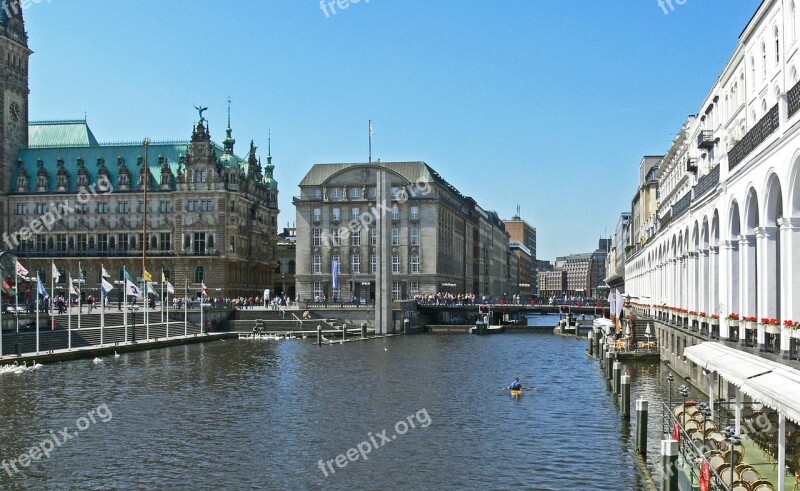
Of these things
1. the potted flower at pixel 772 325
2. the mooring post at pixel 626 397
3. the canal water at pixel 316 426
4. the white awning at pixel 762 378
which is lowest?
the canal water at pixel 316 426

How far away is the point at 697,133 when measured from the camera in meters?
83.1

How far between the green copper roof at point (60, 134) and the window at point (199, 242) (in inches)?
1219

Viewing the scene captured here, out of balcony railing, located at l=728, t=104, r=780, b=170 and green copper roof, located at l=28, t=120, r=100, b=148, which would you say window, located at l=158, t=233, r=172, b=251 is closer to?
green copper roof, located at l=28, t=120, r=100, b=148

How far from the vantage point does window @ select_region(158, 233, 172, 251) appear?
519 ft

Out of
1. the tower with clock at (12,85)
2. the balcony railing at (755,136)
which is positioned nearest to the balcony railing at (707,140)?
the balcony railing at (755,136)

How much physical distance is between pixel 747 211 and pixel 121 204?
138 meters

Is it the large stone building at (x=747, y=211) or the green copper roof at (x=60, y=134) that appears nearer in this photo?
the large stone building at (x=747, y=211)

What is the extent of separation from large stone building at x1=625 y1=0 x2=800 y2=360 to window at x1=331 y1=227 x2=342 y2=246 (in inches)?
3377

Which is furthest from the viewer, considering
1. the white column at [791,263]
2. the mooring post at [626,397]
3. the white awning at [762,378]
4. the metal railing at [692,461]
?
the mooring post at [626,397]

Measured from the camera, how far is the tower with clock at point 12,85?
14875 cm

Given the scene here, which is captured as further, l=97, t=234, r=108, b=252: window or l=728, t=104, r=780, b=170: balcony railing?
l=97, t=234, r=108, b=252: window

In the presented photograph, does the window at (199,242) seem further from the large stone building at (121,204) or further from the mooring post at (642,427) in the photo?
the mooring post at (642,427)

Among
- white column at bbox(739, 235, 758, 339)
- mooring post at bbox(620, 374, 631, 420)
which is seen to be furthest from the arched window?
white column at bbox(739, 235, 758, 339)

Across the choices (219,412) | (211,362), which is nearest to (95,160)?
(211,362)
